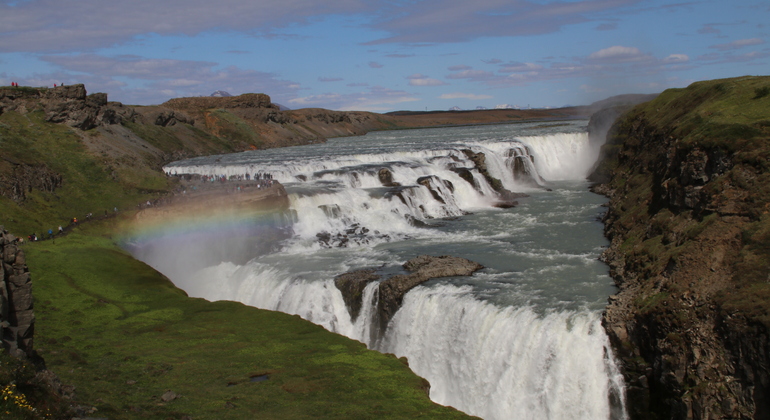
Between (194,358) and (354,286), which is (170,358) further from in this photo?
(354,286)

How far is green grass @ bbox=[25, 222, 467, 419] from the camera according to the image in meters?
16.1

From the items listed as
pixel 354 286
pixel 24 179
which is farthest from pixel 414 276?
pixel 24 179

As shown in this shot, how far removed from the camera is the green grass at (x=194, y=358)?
16.1 meters

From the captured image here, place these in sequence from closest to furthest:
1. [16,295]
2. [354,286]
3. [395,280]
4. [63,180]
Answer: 1. [16,295]
2. [395,280]
3. [354,286]
4. [63,180]

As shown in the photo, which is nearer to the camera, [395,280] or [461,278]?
[395,280]

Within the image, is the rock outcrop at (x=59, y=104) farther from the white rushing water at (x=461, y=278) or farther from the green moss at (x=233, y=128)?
the green moss at (x=233, y=128)

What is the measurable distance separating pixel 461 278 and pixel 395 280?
3.19m

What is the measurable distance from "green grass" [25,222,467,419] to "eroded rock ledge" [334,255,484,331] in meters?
3.52

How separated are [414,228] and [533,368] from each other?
21969mm

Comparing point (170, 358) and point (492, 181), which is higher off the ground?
point (492, 181)

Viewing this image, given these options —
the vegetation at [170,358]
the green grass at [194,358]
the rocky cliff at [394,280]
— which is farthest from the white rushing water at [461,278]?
the green grass at [194,358]

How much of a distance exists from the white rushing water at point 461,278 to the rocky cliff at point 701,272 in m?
1.14

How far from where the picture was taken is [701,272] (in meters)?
20.0

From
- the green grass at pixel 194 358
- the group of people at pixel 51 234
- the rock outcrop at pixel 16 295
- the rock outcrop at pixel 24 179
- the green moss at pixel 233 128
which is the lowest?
the green grass at pixel 194 358
